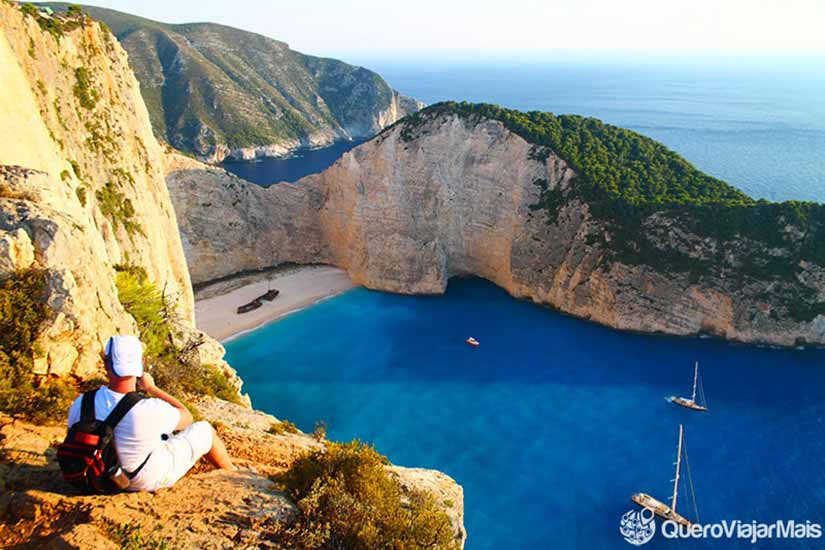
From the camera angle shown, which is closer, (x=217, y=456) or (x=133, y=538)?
(x=133, y=538)

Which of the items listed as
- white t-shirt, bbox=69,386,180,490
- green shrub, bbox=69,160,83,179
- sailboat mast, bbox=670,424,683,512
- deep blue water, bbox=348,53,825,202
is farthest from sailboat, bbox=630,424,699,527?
deep blue water, bbox=348,53,825,202

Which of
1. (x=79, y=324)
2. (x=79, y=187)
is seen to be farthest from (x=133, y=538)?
(x=79, y=187)

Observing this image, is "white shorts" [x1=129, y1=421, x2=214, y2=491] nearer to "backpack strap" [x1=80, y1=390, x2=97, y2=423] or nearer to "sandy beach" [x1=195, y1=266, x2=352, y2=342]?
"backpack strap" [x1=80, y1=390, x2=97, y2=423]

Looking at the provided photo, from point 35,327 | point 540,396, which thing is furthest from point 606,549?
point 35,327

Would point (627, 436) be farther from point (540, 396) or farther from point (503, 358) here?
point (503, 358)

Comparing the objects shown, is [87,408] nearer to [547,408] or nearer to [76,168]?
[76,168]
